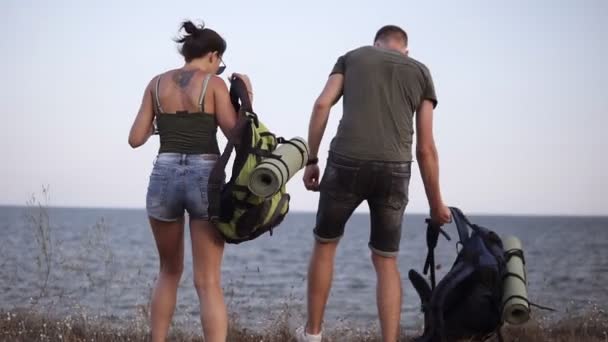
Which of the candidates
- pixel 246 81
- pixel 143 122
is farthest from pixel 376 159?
pixel 143 122

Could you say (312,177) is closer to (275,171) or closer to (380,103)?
(380,103)

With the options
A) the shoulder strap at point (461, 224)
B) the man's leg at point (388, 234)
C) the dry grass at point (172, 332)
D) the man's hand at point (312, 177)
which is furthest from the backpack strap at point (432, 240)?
the dry grass at point (172, 332)

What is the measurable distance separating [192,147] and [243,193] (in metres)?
0.46

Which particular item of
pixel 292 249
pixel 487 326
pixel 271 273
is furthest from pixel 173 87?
pixel 292 249

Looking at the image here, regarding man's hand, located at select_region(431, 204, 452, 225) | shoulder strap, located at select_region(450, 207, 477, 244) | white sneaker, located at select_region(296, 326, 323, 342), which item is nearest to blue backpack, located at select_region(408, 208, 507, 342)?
shoulder strap, located at select_region(450, 207, 477, 244)

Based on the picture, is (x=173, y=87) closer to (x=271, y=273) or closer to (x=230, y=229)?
(x=230, y=229)

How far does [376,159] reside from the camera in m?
5.14

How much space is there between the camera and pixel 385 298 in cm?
531

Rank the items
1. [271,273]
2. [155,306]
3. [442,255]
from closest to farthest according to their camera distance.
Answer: [155,306], [271,273], [442,255]

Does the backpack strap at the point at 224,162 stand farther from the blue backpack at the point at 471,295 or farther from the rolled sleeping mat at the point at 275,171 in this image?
the blue backpack at the point at 471,295

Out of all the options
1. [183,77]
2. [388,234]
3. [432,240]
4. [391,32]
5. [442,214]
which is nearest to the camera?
[183,77]

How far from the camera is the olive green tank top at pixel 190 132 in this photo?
4621 mm

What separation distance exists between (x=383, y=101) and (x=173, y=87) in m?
1.49

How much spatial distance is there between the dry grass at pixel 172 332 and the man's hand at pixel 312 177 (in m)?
1.63
